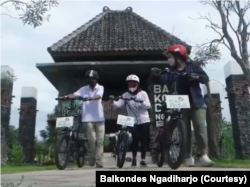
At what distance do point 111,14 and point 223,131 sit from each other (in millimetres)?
7081

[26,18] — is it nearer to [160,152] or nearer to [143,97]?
[143,97]

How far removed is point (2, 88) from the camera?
12547 millimetres

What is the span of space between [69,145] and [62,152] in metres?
0.21

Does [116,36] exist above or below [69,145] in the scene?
above

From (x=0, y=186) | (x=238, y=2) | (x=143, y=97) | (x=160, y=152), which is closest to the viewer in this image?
(x=0, y=186)

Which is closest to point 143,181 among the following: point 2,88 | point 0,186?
point 0,186

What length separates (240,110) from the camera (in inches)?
494

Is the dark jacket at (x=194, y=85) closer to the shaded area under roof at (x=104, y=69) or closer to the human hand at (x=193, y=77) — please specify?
the human hand at (x=193, y=77)

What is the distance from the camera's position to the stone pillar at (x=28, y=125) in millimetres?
14219

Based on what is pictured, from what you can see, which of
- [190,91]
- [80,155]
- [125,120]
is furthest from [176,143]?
[80,155]

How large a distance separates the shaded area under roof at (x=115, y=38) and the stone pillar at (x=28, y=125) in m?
3.88

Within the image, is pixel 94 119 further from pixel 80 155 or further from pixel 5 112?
pixel 5 112

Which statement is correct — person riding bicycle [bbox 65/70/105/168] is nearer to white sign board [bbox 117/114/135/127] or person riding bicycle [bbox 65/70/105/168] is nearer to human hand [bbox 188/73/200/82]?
white sign board [bbox 117/114/135/127]
